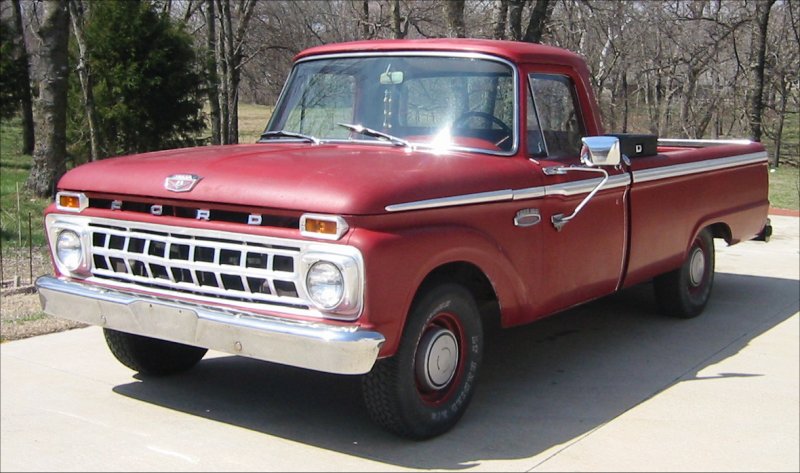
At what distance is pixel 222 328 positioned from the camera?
4137mm

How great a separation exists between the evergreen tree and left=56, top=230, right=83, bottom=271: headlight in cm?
928

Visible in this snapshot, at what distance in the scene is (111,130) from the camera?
1431cm

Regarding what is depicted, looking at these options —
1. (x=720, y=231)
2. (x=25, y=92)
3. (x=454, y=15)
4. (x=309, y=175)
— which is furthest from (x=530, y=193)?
(x=25, y=92)

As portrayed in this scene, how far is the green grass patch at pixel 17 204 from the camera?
992 centimetres

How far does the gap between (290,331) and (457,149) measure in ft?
5.23

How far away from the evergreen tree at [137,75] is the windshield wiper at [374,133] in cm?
935

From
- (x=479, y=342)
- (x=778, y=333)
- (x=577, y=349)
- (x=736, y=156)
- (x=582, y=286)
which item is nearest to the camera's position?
(x=479, y=342)

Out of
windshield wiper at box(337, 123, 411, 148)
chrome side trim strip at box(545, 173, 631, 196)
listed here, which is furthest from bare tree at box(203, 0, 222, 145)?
chrome side trim strip at box(545, 173, 631, 196)

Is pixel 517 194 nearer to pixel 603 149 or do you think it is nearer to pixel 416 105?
pixel 603 149

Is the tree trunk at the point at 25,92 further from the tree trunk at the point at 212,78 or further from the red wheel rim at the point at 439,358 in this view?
the red wheel rim at the point at 439,358

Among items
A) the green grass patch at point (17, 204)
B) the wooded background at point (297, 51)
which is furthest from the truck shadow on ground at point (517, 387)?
the wooded background at point (297, 51)

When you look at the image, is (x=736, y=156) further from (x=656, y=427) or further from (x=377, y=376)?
(x=377, y=376)

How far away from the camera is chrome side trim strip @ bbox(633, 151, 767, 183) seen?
6125 millimetres

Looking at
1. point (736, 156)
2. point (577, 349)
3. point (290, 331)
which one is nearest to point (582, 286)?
point (577, 349)
